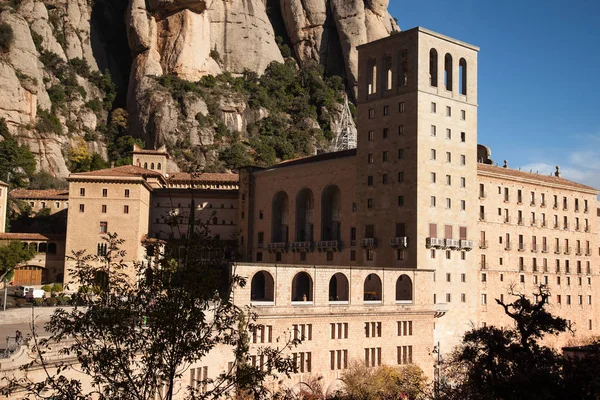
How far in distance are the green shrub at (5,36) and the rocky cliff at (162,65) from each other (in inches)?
6.1

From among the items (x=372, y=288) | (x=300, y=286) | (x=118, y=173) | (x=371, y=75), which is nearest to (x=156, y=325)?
(x=372, y=288)

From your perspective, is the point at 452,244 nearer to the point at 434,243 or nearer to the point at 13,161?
the point at 434,243

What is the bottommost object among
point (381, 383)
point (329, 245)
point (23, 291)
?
point (381, 383)

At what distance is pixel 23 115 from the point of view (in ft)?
286

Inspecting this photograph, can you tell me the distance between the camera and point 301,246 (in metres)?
62.4

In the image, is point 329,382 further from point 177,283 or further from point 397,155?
point 177,283

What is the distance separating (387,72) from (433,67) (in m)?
4.09

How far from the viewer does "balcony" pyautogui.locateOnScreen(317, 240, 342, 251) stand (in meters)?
58.4

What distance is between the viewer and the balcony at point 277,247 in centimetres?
6444

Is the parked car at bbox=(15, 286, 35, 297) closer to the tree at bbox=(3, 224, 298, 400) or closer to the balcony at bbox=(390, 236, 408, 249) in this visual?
the balcony at bbox=(390, 236, 408, 249)

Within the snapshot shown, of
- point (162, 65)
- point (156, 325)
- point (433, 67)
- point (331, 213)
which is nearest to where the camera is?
point (156, 325)

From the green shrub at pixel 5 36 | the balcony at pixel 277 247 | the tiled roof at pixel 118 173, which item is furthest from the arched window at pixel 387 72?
the green shrub at pixel 5 36

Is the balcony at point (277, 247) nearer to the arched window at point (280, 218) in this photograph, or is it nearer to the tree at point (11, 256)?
the arched window at point (280, 218)

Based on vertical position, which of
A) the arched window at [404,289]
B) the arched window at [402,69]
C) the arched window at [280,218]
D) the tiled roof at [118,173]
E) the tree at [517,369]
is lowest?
the tree at [517,369]
